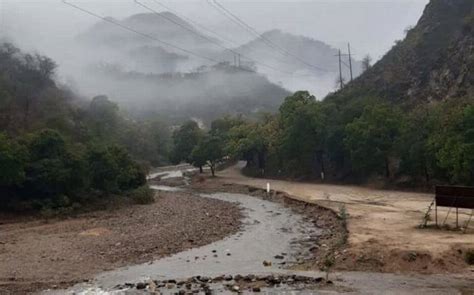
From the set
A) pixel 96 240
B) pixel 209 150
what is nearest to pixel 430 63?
pixel 209 150

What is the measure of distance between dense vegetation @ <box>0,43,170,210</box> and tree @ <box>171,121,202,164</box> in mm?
20161

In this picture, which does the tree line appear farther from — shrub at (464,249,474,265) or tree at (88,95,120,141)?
shrub at (464,249,474,265)

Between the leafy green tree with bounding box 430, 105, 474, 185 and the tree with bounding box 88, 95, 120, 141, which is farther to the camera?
the tree with bounding box 88, 95, 120, 141

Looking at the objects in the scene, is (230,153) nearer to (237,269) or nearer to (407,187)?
(407,187)

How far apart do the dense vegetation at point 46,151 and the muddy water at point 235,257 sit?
19250 millimetres

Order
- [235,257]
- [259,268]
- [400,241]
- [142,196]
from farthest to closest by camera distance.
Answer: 1. [142,196]
2. [235,257]
3. [400,241]
4. [259,268]

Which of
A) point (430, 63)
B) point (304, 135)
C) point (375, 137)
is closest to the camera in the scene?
point (375, 137)

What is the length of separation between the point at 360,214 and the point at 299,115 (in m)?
41.5

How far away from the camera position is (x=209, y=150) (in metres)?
99.8

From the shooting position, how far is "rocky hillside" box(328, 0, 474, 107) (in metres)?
77.1

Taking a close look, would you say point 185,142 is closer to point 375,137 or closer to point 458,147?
point 375,137

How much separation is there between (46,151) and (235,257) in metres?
29.7

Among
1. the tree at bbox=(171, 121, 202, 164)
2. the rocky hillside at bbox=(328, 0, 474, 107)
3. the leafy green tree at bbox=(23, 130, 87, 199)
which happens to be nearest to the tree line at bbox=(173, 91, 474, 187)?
the tree at bbox=(171, 121, 202, 164)

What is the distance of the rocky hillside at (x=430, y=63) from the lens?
77125mm
